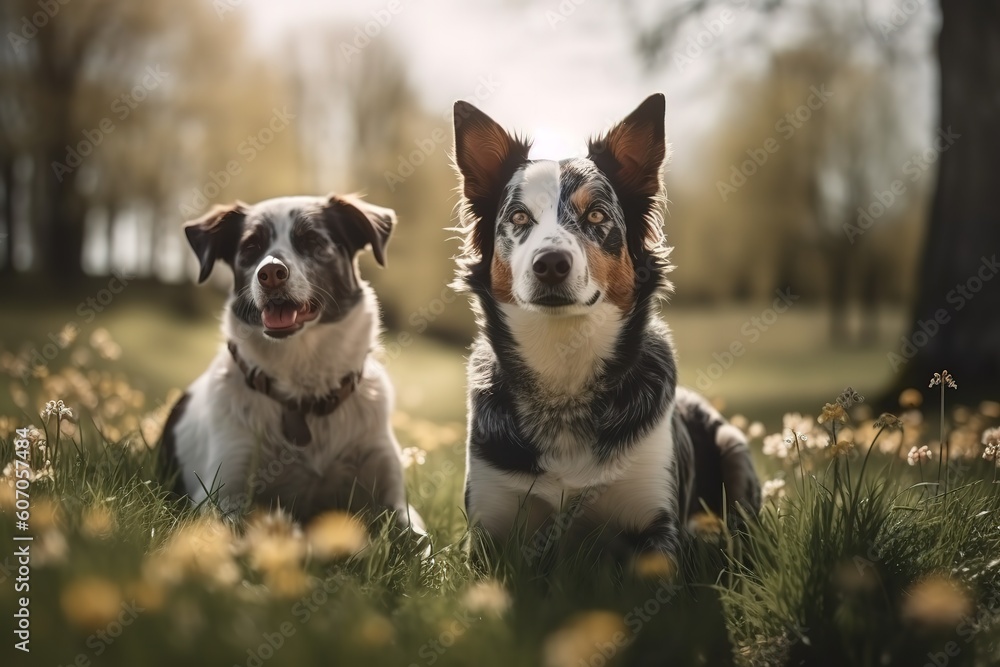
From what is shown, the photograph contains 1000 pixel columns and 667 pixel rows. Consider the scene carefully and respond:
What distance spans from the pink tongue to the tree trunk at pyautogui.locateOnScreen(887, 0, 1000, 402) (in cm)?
641

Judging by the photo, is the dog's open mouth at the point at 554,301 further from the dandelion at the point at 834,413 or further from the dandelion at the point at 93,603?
the dandelion at the point at 93,603

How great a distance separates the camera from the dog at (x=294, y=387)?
4434 mm

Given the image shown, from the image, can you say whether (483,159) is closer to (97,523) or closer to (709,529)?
(709,529)

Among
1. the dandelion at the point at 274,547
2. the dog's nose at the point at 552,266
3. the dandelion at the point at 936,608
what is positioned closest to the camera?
the dandelion at the point at 274,547

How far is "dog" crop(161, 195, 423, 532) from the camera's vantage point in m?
4.43

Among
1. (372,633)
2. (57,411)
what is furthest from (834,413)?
(57,411)

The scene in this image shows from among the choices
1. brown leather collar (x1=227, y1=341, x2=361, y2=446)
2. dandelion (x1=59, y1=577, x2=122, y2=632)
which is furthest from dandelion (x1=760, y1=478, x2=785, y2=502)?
dandelion (x1=59, y1=577, x2=122, y2=632)

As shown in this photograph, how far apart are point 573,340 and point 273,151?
14597 mm

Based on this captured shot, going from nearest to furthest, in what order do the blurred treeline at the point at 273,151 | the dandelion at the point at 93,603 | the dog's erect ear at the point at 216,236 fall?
the dandelion at the point at 93,603 → the dog's erect ear at the point at 216,236 → the blurred treeline at the point at 273,151

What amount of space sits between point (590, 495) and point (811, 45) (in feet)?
41.1

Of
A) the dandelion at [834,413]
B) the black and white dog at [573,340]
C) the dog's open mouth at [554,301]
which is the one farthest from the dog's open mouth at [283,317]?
the dandelion at [834,413]

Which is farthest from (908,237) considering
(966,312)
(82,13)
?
(82,13)

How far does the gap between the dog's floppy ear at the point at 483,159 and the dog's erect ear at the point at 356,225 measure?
0.70 meters

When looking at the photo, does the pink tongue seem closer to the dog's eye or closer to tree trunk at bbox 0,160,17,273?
the dog's eye
